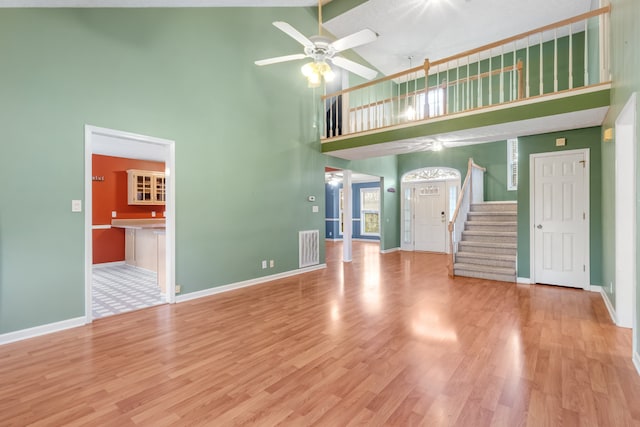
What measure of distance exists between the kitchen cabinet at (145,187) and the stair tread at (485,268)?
752cm

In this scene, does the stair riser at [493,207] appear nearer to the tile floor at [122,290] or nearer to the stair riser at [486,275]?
the stair riser at [486,275]

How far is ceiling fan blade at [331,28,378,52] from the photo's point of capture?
9.94 ft

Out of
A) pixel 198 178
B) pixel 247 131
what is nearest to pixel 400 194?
pixel 247 131

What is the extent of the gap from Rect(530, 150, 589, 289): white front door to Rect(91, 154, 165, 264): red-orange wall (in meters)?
8.78

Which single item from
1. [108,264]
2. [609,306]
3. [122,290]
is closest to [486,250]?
[609,306]

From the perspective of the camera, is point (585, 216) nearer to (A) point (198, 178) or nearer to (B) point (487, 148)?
(B) point (487, 148)

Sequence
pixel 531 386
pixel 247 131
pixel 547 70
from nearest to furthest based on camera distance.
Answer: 1. pixel 531 386
2. pixel 247 131
3. pixel 547 70

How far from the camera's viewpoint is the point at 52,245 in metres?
3.22

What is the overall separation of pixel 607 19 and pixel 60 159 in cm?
655

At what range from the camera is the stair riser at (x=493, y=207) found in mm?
6846

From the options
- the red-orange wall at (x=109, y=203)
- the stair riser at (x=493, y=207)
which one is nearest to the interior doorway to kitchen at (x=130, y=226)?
the red-orange wall at (x=109, y=203)

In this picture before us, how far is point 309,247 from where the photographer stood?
20.8ft

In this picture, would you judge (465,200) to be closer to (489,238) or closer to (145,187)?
(489,238)

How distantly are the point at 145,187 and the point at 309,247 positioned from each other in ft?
15.6
